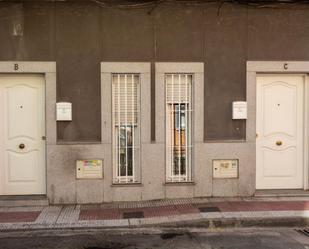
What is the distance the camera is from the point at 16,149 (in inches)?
347

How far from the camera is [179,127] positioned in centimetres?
909

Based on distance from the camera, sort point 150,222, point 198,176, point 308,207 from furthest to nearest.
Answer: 1. point 198,176
2. point 308,207
3. point 150,222

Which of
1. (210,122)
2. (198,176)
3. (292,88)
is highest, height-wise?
(292,88)

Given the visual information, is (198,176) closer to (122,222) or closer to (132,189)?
(132,189)

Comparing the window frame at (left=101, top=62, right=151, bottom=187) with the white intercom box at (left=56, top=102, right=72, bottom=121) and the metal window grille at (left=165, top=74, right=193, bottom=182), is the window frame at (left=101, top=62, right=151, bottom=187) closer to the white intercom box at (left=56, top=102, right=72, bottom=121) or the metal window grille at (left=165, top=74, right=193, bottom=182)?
the metal window grille at (left=165, top=74, right=193, bottom=182)

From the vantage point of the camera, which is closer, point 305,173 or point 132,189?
point 132,189

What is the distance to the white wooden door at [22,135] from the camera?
344 inches

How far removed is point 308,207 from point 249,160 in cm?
138

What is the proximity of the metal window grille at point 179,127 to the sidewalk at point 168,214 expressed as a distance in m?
0.62

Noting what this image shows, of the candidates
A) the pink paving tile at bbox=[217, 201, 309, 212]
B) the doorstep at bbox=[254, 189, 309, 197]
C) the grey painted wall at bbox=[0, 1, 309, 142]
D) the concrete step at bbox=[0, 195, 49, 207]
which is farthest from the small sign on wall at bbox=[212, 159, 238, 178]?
the concrete step at bbox=[0, 195, 49, 207]

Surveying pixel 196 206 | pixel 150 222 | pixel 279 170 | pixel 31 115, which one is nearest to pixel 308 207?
pixel 279 170

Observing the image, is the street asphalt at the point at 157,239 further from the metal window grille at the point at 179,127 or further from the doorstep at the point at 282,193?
the metal window grille at the point at 179,127

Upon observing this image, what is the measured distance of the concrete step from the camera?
28.1ft

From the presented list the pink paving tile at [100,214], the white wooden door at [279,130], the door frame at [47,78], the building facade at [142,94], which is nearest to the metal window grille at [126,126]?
the building facade at [142,94]
